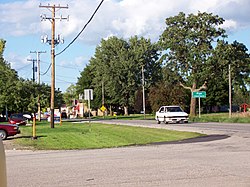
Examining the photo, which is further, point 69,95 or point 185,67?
point 69,95

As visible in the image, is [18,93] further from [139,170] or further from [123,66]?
[139,170]

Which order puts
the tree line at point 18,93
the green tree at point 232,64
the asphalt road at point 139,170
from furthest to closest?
the green tree at point 232,64, the tree line at point 18,93, the asphalt road at point 139,170

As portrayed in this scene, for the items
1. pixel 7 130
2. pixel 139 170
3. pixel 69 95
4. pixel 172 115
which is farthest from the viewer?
pixel 69 95

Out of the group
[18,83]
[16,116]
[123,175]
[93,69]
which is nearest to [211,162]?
[123,175]

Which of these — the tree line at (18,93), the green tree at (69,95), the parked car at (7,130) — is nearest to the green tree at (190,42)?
the tree line at (18,93)

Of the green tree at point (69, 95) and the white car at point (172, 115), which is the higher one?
the green tree at point (69, 95)

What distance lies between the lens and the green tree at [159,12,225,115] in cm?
6721

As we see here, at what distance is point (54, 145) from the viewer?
21922mm

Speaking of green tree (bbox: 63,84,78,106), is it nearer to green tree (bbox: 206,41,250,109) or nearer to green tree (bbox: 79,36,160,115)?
green tree (bbox: 79,36,160,115)

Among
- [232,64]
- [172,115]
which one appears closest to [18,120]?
[172,115]

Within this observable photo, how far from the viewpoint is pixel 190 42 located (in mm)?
Result: 68688

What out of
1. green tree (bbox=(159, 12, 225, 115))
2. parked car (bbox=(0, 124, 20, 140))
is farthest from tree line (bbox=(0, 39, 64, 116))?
parked car (bbox=(0, 124, 20, 140))

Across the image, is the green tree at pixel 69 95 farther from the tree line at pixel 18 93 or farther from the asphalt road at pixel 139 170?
the asphalt road at pixel 139 170

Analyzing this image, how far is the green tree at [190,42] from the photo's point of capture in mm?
67213
